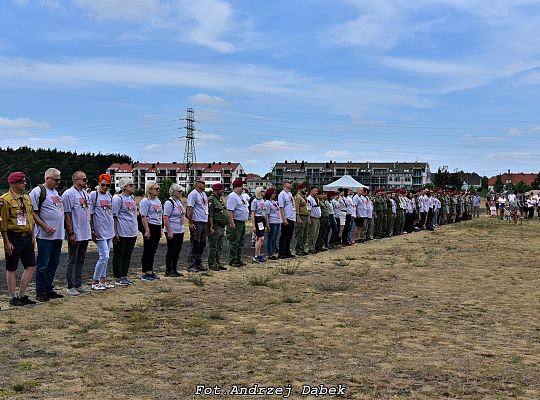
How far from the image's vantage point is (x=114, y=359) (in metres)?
5.62

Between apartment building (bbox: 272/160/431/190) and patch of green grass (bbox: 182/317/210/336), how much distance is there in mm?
134625

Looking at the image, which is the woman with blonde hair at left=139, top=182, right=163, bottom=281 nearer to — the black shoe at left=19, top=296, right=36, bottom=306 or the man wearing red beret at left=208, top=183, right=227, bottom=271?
the man wearing red beret at left=208, top=183, right=227, bottom=271

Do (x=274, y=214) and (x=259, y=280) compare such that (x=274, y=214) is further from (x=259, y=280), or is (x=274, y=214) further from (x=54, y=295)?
(x=54, y=295)

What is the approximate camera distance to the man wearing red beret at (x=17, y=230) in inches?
311

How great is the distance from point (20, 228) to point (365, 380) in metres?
5.07

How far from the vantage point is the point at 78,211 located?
29.4 feet

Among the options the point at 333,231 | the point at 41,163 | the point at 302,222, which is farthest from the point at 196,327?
the point at 41,163

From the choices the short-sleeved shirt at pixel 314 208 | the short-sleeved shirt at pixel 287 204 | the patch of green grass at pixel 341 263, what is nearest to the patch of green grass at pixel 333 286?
the patch of green grass at pixel 341 263

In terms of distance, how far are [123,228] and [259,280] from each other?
244cm

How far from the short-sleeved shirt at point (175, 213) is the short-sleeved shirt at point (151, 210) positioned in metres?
0.41

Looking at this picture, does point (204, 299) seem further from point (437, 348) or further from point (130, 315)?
point (437, 348)

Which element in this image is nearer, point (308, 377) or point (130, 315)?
point (308, 377)

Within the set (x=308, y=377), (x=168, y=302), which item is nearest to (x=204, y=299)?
(x=168, y=302)

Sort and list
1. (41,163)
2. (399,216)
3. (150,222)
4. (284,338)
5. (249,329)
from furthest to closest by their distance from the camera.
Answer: (41,163) → (399,216) → (150,222) → (249,329) → (284,338)
